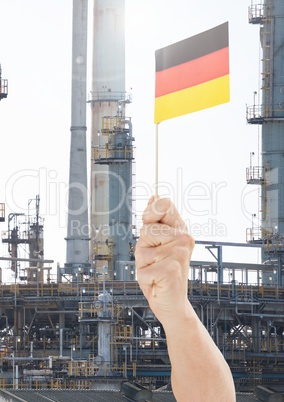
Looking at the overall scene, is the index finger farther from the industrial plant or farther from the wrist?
the industrial plant

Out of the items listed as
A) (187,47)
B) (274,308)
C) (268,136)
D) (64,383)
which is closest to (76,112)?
(268,136)

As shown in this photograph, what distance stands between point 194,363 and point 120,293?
44657 mm

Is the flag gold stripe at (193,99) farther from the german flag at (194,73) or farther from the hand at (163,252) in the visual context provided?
the hand at (163,252)

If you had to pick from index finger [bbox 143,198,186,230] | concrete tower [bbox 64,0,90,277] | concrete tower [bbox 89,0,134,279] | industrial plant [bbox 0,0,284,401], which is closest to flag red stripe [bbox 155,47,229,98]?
index finger [bbox 143,198,186,230]

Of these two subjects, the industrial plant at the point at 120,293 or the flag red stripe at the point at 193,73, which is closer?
the flag red stripe at the point at 193,73

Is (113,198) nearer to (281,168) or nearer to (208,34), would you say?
(281,168)

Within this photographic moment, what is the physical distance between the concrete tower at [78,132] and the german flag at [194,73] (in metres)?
52.3

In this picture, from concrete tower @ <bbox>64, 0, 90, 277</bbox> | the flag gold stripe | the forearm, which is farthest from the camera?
concrete tower @ <bbox>64, 0, 90, 277</bbox>

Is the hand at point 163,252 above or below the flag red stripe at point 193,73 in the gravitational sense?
below

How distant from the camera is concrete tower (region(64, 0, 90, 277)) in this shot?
63656mm

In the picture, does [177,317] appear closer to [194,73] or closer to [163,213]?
[163,213]

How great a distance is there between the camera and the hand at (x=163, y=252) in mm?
9641

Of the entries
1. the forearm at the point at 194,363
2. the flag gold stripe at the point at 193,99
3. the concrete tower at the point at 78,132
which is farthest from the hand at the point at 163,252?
the concrete tower at the point at 78,132

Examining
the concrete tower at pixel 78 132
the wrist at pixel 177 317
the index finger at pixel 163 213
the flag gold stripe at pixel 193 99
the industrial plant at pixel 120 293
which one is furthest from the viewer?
the concrete tower at pixel 78 132
